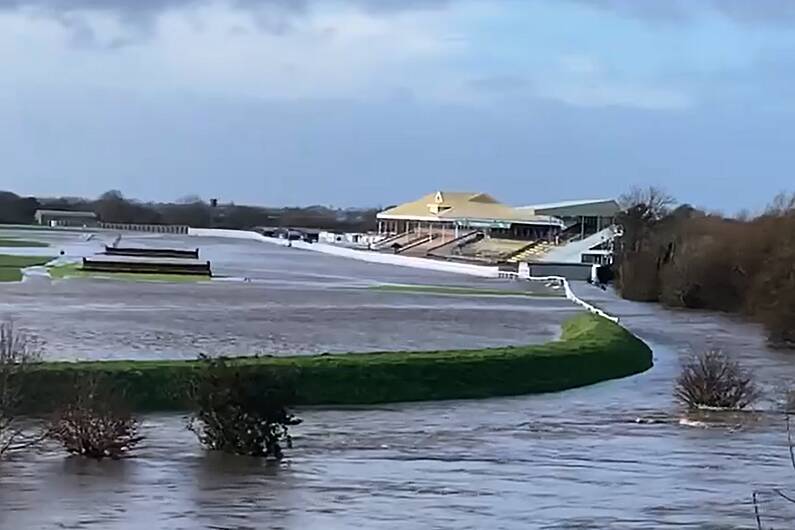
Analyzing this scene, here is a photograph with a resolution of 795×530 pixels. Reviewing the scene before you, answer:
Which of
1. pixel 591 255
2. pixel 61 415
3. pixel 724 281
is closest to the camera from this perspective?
pixel 61 415

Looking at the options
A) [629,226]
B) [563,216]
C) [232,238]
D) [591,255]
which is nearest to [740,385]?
[629,226]

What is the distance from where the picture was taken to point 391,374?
32.4m

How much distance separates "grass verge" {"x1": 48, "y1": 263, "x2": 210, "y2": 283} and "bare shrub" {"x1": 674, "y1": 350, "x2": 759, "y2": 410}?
44.5 metres

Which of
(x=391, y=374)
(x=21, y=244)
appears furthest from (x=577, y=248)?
(x=391, y=374)

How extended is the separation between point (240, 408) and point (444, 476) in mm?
2909

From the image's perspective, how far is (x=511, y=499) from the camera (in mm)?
19188

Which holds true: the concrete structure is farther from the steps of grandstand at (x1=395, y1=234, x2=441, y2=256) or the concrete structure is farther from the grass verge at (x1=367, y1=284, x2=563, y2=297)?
the grass verge at (x1=367, y1=284, x2=563, y2=297)

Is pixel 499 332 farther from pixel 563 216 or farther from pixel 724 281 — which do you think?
pixel 563 216

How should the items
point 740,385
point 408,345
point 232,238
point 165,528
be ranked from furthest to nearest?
point 232,238 → point 408,345 → point 740,385 → point 165,528

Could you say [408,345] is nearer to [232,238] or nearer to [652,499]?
[652,499]

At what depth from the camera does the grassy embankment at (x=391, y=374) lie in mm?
27578

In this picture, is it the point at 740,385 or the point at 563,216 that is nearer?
the point at 740,385

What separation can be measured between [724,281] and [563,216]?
156 feet

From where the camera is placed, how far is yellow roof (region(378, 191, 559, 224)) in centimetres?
13950
